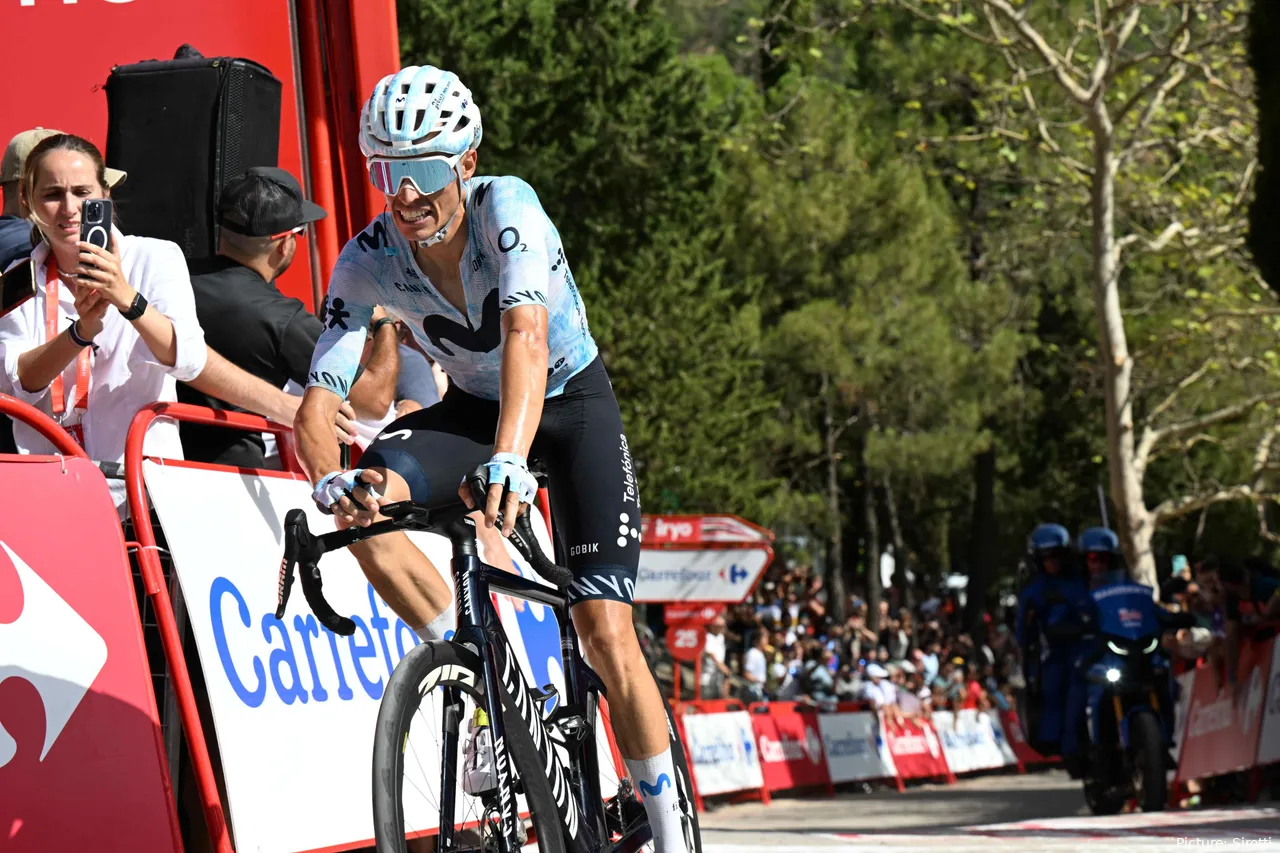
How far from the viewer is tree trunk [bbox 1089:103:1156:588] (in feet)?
68.5

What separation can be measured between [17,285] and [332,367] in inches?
54.5

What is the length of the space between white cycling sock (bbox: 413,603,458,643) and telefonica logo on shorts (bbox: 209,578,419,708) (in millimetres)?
578

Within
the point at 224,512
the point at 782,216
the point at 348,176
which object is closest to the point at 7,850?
the point at 224,512

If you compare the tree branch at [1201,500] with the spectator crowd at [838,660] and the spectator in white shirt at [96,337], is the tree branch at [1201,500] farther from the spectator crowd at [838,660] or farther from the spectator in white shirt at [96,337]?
the spectator in white shirt at [96,337]

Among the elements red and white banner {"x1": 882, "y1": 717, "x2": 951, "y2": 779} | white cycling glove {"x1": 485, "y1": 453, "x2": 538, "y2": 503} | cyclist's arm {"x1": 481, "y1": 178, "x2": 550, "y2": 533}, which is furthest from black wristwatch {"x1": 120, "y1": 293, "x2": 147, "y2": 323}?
red and white banner {"x1": 882, "y1": 717, "x2": 951, "y2": 779}

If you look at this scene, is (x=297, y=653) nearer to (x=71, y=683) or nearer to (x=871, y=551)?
(x=71, y=683)

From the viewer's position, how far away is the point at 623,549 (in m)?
4.62

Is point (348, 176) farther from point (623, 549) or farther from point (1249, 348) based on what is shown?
point (1249, 348)

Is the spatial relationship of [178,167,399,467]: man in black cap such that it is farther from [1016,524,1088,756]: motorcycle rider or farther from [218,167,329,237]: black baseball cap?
[1016,524,1088,756]: motorcycle rider

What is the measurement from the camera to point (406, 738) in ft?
12.9

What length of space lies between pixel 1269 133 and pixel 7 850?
1171 cm

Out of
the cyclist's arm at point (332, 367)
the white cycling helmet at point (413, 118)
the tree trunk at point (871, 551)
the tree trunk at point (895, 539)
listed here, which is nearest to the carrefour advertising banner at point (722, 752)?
the cyclist's arm at point (332, 367)

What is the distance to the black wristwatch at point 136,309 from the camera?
5109 mm

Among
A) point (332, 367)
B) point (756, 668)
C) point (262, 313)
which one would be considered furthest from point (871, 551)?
point (332, 367)
